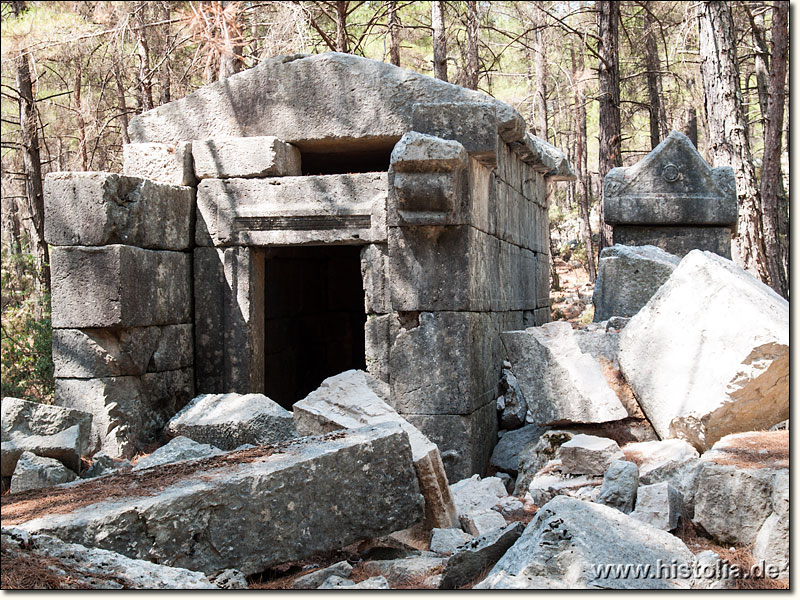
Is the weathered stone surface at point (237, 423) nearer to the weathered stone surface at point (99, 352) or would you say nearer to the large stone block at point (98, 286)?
the weathered stone surface at point (99, 352)

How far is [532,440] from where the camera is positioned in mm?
6480

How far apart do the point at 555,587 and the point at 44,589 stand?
1.88 meters

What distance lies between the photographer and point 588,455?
525 cm

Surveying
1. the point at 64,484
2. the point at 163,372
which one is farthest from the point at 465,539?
the point at 163,372

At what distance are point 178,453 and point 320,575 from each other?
161 centimetres

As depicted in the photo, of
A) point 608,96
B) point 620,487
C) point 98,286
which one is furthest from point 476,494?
point 608,96

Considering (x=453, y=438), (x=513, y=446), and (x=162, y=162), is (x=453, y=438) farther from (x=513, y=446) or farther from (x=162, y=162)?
(x=162, y=162)

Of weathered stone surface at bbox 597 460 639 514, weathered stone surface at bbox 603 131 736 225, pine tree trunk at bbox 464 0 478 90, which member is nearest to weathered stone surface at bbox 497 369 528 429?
weathered stone surface at bbox 597 460 639 514

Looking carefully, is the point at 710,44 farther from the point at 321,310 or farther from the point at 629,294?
the point at 321,310

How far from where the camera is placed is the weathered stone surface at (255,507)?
11.5 ft

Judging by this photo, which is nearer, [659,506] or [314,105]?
[659,506]

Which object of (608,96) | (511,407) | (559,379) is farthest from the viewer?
(608,96)

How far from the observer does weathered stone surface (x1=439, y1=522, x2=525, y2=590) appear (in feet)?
11.7

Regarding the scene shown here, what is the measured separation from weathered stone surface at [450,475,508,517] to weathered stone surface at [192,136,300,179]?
2.94 m
